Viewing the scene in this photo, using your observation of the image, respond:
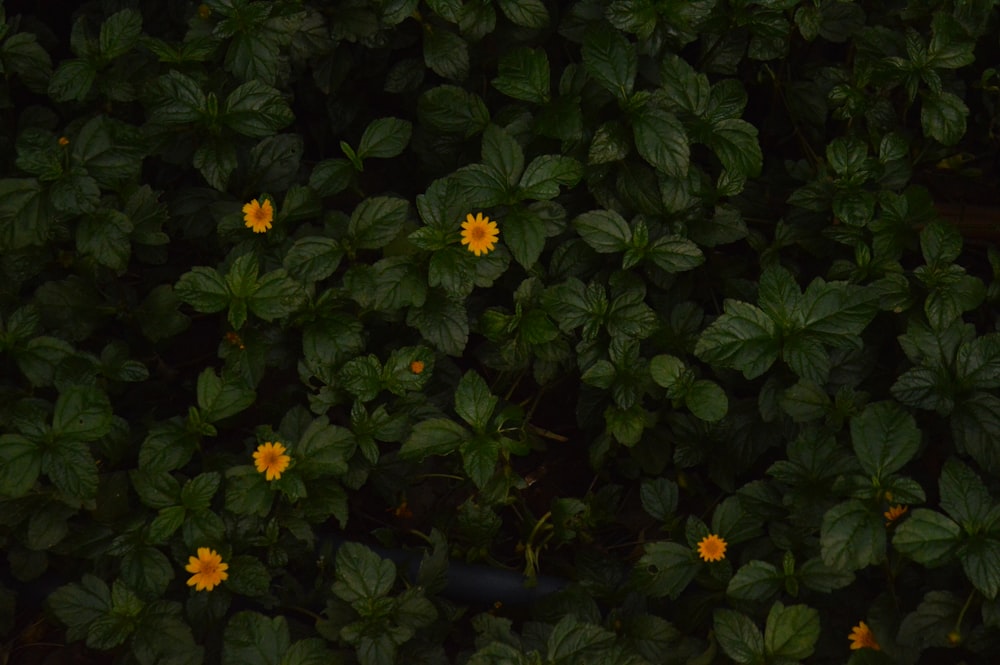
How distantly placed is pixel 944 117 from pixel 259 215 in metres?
1.55

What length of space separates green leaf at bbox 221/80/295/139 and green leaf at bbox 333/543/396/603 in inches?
35.6

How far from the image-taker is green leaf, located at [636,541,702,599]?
2.10m

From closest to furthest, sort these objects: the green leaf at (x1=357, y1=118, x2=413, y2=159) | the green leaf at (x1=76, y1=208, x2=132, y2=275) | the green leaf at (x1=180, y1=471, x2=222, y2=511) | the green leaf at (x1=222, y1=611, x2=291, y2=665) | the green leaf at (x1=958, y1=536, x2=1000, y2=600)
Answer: the green leaf at (x1=958, y1=536, x2=1000, y2=600)
the green leaf at (x1=222, y1=611, x2=291, y2=665)
the green leaf at (x1=180, y1=471, x2=222, y2=511)
the green leaf at (x1=76, y1=208, x2=132, y2=275)
the green leaf at (x1=357, y1=118, x2=413, y2=159)

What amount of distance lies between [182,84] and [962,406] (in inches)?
69.2

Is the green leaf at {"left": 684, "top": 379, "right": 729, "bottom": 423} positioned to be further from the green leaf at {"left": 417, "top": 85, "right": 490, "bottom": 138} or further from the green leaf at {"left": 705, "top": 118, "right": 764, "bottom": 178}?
the green leaf at {"left": 417, "top": 85, "right": 490, "bottom": 138}

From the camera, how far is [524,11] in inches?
89.3

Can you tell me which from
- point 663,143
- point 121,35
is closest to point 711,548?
point 663,143

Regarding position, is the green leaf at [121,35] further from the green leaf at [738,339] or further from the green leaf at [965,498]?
the green leaf at [965,498]

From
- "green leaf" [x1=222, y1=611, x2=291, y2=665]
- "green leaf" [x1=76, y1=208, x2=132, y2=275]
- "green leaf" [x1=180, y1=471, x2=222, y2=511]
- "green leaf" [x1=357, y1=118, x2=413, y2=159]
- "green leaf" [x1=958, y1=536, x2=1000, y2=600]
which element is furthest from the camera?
"green leaf" [x1=357, y1=118, x2=413, y2=159]

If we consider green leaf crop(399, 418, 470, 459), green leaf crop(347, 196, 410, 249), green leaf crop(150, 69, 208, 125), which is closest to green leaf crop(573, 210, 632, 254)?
green leaf crop(347, 196, 410, 249)

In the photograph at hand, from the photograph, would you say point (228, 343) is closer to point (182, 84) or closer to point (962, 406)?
point (182, 84)

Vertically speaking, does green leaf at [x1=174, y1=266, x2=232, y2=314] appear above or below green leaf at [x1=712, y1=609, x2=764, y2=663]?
above

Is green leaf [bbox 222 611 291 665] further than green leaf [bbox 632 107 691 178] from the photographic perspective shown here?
No

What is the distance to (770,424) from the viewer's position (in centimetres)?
227
